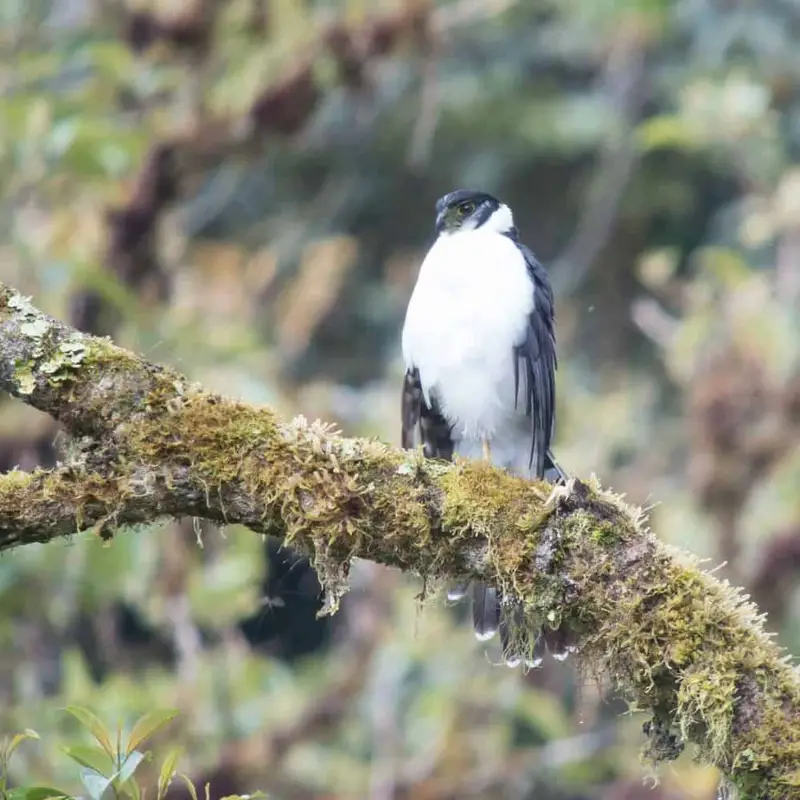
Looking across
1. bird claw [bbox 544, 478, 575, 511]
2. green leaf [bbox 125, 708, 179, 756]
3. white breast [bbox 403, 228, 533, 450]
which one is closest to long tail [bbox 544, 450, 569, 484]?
white breast [bbox 403, 228, 533, 450]

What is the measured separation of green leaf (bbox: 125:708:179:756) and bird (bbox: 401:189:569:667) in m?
1.71

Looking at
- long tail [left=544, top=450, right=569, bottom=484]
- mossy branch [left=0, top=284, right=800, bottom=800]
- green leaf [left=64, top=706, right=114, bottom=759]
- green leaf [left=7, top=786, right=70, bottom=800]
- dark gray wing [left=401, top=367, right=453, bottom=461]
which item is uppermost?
dark gray wing [left=401, top=367, right=453, bottom=461]

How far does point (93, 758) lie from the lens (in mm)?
2113

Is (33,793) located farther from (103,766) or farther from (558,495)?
(558,495)

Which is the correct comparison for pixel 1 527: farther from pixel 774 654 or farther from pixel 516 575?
pixel 774 654

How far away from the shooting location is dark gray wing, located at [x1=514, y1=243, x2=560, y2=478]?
12.5 feet

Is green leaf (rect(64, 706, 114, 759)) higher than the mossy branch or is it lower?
lower

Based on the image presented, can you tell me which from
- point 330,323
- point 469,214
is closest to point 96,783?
point 469,214

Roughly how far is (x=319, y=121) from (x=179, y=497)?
5.97 m

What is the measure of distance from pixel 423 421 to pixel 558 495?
172 centimetres

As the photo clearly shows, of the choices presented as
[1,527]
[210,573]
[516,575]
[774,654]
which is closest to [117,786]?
[1,527]

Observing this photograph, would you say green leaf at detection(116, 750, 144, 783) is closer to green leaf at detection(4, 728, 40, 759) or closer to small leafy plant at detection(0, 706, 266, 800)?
small leafy plant at detection(0, 706, 266, 800)

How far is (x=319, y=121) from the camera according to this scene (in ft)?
26.0

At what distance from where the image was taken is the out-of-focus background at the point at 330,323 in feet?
16.3
